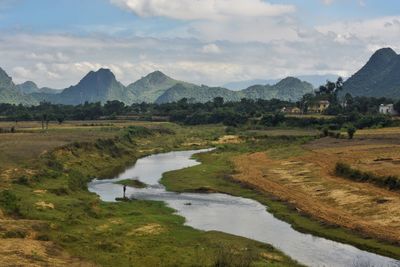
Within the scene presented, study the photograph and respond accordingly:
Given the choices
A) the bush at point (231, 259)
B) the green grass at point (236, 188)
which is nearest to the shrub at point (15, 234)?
the bush at point (231, 259)

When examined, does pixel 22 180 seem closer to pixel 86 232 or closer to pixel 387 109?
pixel 86 232

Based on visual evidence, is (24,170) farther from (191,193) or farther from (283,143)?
(283,143)

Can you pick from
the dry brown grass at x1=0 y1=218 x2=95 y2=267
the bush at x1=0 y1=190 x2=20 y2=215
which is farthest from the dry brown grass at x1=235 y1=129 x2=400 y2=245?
the bush at x1=0 y1=190 x2=20 y2=215

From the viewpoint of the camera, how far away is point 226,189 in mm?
72000

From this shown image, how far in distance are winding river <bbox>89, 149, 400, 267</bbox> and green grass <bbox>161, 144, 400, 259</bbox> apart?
3.19 feet

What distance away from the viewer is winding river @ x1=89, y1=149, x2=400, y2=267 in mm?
40250

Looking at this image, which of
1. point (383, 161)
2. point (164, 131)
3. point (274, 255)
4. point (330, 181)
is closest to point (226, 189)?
point (330, 181)

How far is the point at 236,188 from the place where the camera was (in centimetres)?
7281

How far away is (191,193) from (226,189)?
5073 millimetres

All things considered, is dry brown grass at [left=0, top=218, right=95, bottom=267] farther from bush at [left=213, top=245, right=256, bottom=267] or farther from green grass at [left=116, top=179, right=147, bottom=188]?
green grass at [left=116, top=179, right=147, bottom=188]

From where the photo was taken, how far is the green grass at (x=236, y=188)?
145 feet

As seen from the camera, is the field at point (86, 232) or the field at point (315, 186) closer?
the field at point (86, 232)

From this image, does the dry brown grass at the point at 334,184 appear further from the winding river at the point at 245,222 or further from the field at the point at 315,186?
the winding river at the point at 245,222

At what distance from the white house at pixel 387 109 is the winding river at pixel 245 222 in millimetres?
121605
